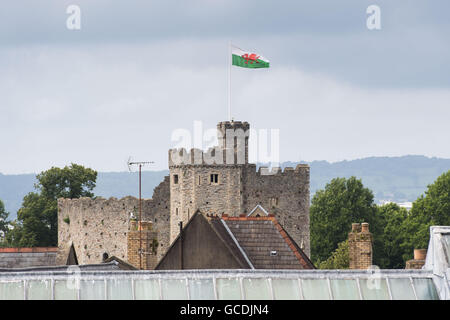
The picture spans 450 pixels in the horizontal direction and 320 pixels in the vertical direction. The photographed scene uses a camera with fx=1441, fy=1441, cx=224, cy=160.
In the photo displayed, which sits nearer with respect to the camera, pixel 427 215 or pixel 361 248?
pixel 361 248

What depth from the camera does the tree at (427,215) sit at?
13956 centimetres

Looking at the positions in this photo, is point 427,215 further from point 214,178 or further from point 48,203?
point 48,203

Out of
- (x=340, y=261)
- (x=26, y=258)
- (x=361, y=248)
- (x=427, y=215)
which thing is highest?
(x=427, y=215)

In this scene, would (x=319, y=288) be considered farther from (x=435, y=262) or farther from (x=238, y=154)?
(x=238, y=154)

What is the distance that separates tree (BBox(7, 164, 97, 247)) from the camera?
144375mm

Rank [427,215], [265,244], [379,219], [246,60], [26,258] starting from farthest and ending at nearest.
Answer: [379,219], [427,215], [246,60], [26,258], [265,244]

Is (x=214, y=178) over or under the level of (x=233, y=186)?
over

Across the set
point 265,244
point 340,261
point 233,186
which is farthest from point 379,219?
point 265,244

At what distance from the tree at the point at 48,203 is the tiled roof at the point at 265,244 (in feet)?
281

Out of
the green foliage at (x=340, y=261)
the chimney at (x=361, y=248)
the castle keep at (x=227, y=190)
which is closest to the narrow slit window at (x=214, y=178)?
the castle keep at (x=227, y=190)

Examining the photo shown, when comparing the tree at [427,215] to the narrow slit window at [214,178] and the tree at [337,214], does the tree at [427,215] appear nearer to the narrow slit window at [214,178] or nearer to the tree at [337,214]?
the tree at [337,214]

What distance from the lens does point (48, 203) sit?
14575 cm

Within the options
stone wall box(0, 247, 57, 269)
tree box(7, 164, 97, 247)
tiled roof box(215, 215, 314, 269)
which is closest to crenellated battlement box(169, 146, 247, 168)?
tree box(7, 164, 97, 247)

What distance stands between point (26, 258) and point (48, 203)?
66427 mm
